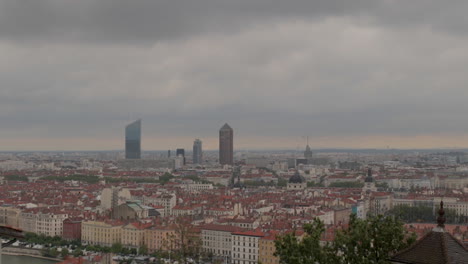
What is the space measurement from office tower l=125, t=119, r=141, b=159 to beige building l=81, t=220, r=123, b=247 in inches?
3265

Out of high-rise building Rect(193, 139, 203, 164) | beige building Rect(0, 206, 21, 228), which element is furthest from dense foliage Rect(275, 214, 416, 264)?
high-rise building Rect(193, 139, 203, 164)

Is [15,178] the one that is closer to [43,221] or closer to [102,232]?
[43,221]

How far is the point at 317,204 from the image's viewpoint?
34.5 meters

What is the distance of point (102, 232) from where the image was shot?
25.6 meters

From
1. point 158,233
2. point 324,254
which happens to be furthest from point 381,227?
point 158,233

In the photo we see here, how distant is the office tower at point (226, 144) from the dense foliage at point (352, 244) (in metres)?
88.7

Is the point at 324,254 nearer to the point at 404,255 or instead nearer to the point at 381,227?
the point at 381,227

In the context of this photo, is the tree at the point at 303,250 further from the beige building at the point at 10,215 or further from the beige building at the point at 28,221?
the beige building at the point at 10,215

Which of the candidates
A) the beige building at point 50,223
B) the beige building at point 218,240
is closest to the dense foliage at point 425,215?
the beige building at point 218,240

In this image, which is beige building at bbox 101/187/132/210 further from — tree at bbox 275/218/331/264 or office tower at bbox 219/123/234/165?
office tower at bbox 219/123/234/165

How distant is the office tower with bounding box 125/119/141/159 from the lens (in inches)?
4281

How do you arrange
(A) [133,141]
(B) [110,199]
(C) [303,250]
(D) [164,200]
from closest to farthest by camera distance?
(C) [303,250] → (B) [110,199] → (D) [164,200] → (A) [133,141]

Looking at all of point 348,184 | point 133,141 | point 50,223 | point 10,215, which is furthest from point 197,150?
point 50,223

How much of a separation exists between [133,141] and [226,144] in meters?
20.2
